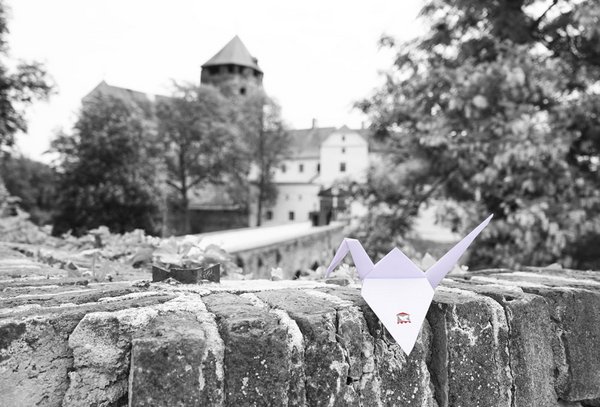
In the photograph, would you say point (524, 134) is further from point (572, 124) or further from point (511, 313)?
point (511, 313)

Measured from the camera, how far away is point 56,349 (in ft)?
3.78

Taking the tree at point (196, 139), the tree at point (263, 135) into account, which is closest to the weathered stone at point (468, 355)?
the tree at point (196, 139)

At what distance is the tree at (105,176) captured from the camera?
18.5 m

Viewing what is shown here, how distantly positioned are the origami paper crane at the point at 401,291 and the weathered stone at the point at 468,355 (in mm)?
141

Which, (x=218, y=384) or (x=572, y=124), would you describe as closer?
(x=218, y=384)

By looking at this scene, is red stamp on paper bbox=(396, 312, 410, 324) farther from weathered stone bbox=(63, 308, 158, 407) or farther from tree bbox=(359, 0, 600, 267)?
tree bbox=(359, 0, 600, 267)

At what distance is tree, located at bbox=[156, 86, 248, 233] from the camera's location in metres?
34.2

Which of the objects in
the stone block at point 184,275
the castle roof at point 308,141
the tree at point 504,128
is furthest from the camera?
the castle roof at point 308,141

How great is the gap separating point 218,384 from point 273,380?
0.45 ft

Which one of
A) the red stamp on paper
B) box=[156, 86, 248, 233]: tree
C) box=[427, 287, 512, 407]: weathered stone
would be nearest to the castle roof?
box=[156, 86, 248, 233]: tree

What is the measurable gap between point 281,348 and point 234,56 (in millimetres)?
60071

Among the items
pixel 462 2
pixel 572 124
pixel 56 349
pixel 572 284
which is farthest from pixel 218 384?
pixel 462 2

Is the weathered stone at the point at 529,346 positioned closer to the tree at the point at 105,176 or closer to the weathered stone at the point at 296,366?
the weathered stone at the point at 296,366

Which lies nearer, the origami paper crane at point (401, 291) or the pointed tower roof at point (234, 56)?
the origami paper crane at point (401, 291)
